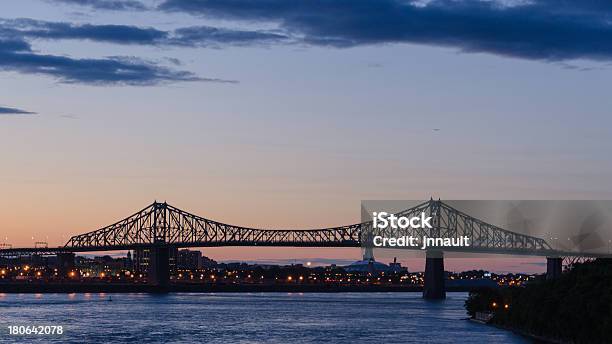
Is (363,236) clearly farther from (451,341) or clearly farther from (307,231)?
(451,341)

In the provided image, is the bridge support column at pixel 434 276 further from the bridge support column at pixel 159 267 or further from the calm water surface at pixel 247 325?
the bridge support column at pixel 159 267

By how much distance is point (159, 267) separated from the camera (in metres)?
190

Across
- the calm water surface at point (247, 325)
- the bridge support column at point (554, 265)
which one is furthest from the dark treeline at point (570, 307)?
the bridge support column at point (554, 265)

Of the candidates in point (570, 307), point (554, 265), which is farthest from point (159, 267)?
point (570, 307)

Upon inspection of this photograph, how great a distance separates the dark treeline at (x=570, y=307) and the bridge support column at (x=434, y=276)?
218 ft

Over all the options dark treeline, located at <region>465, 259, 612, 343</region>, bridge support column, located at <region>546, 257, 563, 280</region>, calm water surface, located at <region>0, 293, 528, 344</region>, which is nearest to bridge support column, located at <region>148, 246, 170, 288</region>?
calm water surface, located at <region>0, 293, 528, 344</region>

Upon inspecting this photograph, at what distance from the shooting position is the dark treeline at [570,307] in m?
66.6

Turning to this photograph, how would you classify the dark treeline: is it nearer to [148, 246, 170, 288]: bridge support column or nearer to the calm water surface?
the calm water surface

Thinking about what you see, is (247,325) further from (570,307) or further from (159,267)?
(159,267)

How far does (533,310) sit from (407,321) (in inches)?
1116

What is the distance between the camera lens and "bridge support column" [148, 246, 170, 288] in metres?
188

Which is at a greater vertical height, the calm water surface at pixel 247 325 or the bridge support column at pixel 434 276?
the bridge support column at pixel 434 276

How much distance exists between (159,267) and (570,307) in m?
125

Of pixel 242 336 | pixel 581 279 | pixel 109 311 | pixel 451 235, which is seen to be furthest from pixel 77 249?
pixel 581 279
